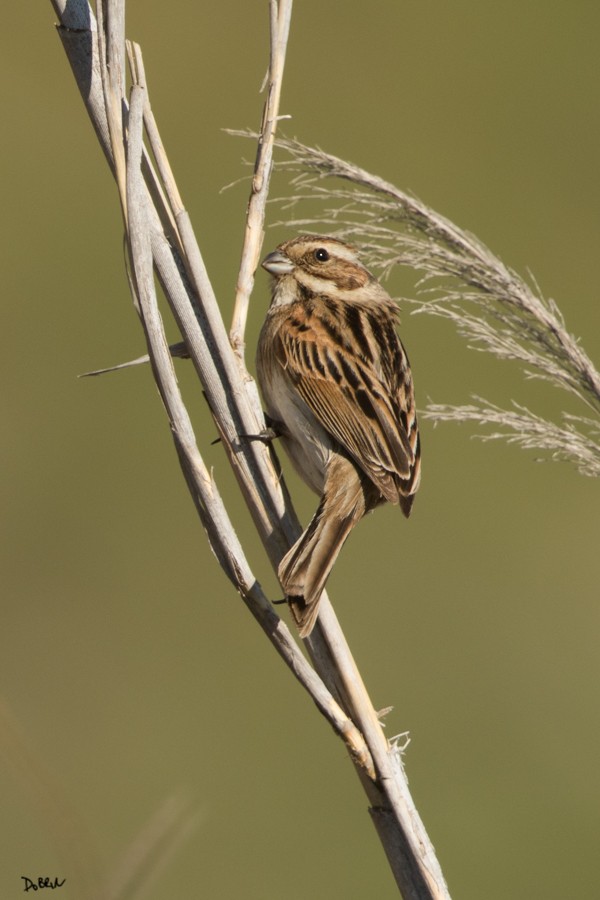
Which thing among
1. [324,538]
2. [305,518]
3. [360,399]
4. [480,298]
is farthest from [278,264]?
[305,518]

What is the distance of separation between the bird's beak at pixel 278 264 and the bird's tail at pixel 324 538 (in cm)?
66

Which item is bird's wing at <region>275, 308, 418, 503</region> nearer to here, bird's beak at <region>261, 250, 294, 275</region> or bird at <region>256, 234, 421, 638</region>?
bird at <region>256, 234, 421, 638</region>

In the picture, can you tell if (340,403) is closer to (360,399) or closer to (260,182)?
(360,399)

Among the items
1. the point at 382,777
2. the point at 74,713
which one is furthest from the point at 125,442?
the point at 382,777

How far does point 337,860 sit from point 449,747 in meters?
0.97

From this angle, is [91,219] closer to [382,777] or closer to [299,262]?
[299,262]

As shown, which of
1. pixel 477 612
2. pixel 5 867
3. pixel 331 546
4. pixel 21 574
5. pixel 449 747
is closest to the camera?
pixel 331 546

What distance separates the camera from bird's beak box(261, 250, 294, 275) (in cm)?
305

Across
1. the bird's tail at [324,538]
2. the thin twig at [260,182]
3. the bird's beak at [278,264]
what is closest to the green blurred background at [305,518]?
the bird's beak at [278,264]

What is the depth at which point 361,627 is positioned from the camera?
6914 millimetres

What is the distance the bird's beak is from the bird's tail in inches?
25.8

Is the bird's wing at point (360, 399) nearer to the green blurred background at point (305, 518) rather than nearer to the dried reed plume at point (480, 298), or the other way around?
the dried reed plume at point (480, 298)

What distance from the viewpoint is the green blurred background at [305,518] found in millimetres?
5863

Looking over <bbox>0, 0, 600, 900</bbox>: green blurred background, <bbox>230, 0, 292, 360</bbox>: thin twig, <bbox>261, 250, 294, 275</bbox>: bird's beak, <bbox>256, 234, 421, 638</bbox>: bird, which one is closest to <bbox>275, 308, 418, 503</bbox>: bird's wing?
<bbox>256, 234, 421, 638</bbox>: bird
